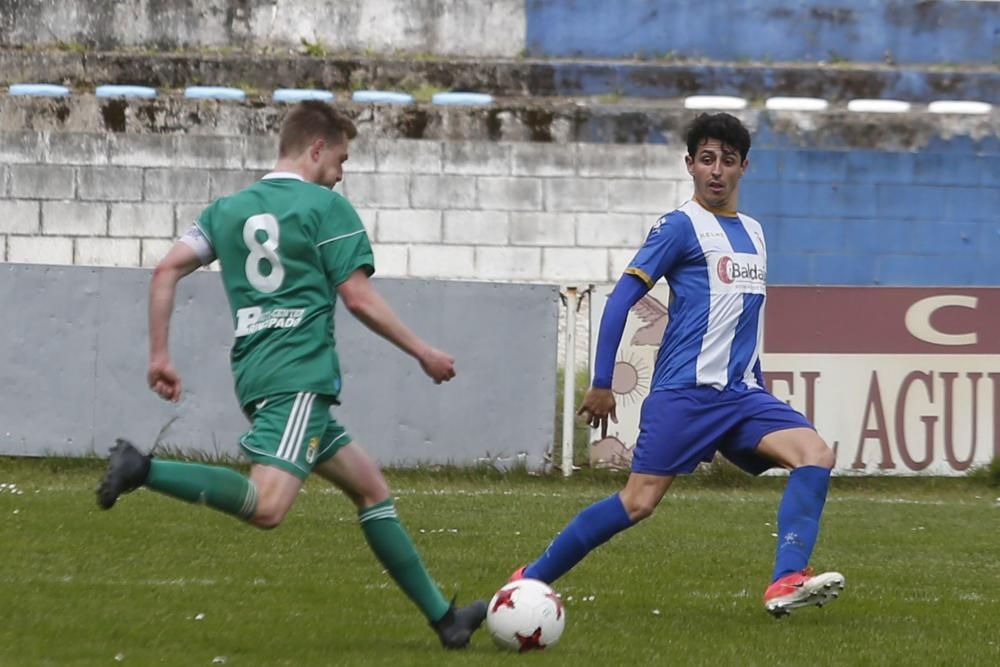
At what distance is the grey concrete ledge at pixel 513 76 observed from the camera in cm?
1809

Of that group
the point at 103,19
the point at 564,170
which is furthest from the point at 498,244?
the point at 103,19

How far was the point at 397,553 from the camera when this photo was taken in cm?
584

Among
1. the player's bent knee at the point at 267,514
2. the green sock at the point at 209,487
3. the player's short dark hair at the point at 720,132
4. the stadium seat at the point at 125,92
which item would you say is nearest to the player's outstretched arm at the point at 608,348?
the player's short dark hair at the point at 720,132

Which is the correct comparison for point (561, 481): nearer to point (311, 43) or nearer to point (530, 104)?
point (530, 104)

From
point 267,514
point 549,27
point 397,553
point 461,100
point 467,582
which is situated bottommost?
point 467,582

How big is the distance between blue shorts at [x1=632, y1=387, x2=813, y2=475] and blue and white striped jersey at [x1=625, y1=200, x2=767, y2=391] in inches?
2.0

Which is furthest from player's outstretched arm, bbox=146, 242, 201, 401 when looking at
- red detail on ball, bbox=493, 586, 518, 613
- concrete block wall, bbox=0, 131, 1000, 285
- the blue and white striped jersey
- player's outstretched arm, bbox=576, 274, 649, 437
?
concrete block wall, bbox=0, 131, 1000, 285

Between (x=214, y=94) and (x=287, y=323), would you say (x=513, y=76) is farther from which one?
(x=287, y=323)

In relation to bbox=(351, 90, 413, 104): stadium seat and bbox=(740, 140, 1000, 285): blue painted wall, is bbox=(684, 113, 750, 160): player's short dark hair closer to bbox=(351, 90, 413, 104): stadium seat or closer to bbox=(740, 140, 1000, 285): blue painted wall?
bbox=(740, 140, 1000, 285): blue painted wall

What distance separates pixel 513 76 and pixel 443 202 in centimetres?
199

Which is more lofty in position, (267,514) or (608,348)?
(608,348)

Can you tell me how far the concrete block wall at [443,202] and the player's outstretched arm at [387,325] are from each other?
11165 mm

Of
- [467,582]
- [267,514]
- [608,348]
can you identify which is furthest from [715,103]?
[267,514]

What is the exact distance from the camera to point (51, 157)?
1686 cm
